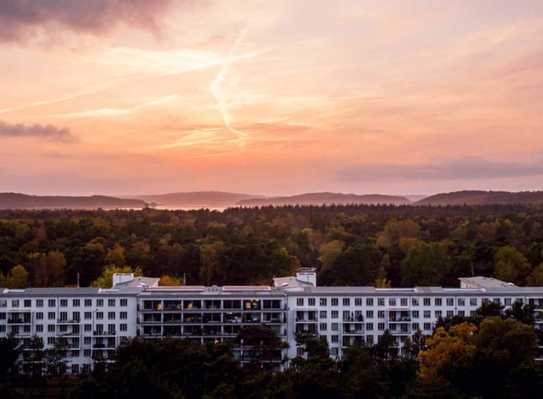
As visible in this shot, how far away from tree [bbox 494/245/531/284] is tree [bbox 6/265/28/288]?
163 ft

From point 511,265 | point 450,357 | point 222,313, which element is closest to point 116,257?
point 222,313


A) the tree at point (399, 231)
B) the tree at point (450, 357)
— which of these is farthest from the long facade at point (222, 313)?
the tree at point (399, 231)

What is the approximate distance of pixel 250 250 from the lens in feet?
271

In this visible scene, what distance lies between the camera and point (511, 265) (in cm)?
7688

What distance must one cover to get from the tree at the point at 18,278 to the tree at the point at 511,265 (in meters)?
49.6

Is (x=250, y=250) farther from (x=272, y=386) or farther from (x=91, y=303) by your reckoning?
(x=272, y=386)

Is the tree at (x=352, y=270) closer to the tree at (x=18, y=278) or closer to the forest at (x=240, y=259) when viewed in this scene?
the forest at (x=240, y=259)

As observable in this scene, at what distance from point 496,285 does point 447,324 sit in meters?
14.2

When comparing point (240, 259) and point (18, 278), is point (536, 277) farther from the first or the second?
point (18, 278)

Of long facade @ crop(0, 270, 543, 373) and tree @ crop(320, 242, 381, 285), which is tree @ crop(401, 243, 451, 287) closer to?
tree @ crop(320, 242, 381, 285)

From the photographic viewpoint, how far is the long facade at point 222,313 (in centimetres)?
5838

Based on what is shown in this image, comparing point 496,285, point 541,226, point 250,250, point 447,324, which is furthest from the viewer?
point 541,226

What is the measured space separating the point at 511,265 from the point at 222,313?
3434 centimetres

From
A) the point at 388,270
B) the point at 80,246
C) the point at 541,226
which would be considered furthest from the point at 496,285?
the point at 541,226
